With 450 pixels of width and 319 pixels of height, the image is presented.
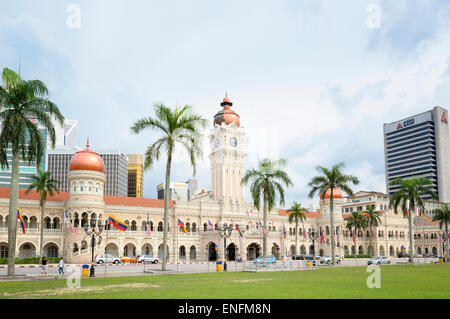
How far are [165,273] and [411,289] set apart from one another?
1732 cm

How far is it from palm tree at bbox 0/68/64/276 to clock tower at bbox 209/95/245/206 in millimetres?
51219

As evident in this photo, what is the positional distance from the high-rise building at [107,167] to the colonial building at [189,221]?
9763cm

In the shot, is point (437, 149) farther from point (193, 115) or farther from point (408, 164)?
point (193, 115)

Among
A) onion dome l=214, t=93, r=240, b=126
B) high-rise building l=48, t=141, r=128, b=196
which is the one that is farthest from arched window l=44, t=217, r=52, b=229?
high-rise building l=48, t=141, r=128, b=196

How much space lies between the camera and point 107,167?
576 ft

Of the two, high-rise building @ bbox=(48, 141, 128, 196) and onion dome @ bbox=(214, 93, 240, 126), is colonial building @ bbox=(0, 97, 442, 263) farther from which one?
high-rise building @ bbox=(48, 141, 128, 196)

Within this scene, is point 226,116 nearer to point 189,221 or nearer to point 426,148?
point 189,221

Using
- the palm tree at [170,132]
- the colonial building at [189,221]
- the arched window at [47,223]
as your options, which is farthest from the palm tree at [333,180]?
the arched window at [47,223]

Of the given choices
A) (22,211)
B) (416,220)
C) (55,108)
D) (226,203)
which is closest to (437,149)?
(416,220)

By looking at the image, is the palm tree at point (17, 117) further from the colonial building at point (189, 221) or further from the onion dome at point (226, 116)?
the onion dome at point (226, 116)

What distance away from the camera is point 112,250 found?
6316 centimetres

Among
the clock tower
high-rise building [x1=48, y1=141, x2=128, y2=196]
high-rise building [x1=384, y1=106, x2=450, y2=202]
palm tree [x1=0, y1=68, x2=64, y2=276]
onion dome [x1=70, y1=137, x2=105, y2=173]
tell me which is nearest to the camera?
palm tree [x1=0, y1=68, x2=64, y2=276]

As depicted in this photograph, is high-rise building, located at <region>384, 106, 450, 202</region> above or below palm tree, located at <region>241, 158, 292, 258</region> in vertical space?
above

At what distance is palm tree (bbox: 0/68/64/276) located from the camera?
90.9ft
